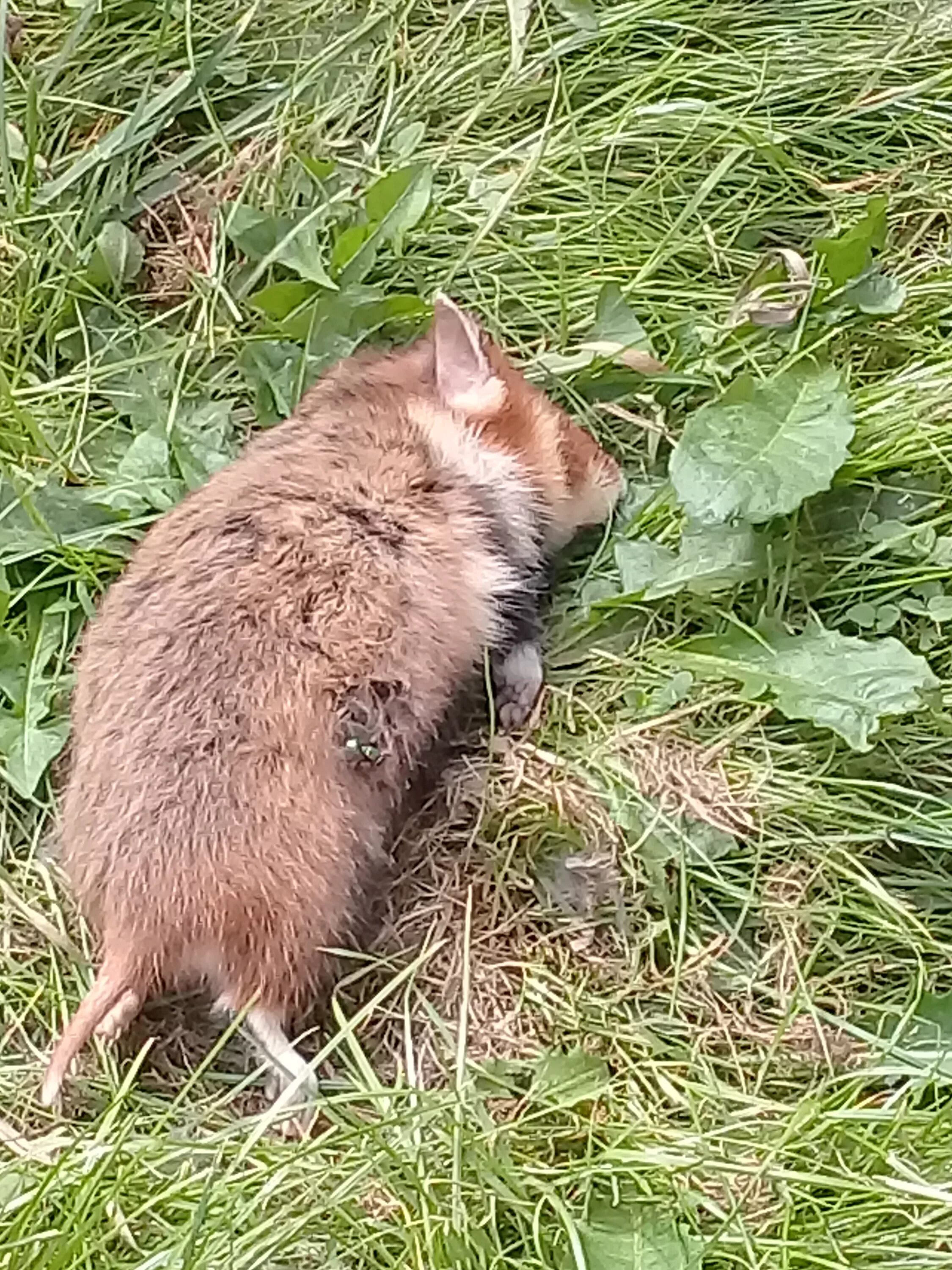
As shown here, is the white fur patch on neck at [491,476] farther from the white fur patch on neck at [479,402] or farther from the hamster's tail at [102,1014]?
the hamster's tail at [102,1014]

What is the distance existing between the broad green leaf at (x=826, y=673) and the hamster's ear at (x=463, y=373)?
38 cm

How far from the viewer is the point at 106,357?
8.46 feet

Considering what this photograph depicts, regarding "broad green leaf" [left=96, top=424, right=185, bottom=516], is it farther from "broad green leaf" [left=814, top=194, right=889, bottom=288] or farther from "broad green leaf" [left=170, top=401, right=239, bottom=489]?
"broad green leaf" [left=814, top=194, right=889, bottom=288]

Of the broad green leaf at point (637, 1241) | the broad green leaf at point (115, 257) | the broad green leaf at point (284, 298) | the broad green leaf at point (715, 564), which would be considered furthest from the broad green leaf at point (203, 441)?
the broad green leaf at point (637, 1241)

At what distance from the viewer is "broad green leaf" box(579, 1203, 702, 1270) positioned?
182cm

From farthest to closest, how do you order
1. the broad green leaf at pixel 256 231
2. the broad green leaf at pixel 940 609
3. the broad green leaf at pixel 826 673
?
the broad green leaf at pixel 256 231, the broad green leaf at pixel 940 609, the broad green leaf at pixel 826 673

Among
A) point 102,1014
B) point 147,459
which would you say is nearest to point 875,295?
point 147,459

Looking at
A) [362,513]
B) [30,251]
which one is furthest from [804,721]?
[30,251]

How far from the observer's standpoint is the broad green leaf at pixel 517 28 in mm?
2746

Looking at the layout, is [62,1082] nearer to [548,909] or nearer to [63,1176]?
[63,1176]

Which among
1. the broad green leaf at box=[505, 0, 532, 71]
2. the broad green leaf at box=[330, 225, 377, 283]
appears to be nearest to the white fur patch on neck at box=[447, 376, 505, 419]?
the broad green leaf at box=[330, 225, 377, 283]

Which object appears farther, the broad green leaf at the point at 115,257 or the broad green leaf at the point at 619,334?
Result: the broad green leaf at the point at 115,257

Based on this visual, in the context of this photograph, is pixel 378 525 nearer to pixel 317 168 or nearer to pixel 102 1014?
pixel 102 1014

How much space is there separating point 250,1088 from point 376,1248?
0.26 metres
